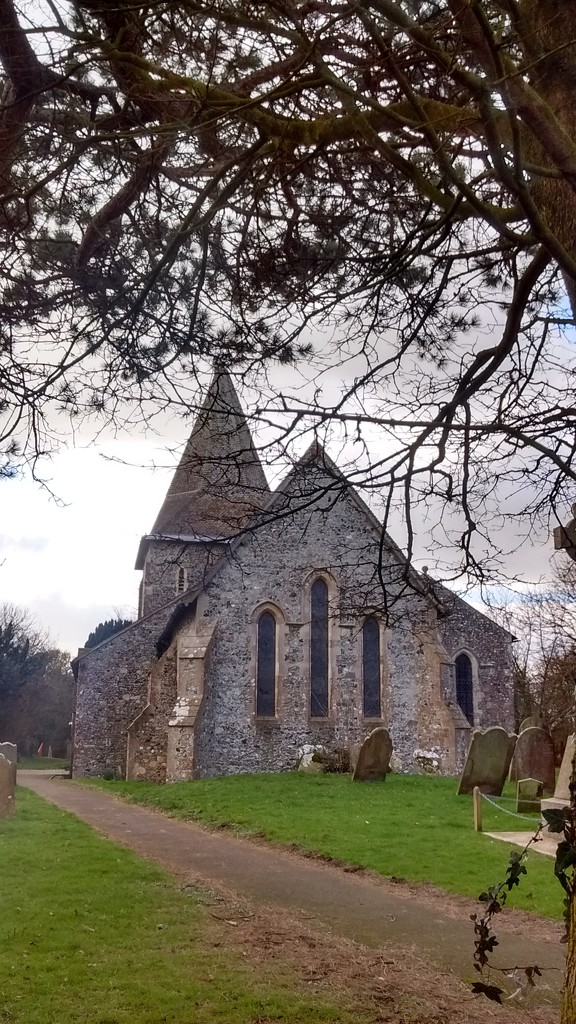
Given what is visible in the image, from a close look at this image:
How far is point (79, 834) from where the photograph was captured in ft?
34.1

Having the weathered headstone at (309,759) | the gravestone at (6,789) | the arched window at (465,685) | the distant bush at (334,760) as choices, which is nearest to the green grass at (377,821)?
the weathered headstone at (309,759)

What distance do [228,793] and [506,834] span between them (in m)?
6.27

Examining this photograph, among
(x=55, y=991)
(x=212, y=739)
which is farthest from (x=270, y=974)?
(x=212, y=739)

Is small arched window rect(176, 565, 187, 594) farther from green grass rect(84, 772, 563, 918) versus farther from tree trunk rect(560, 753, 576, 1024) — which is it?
tree trunk rect(560, 753, 576, 1024)

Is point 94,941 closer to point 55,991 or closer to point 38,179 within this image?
point 55,991

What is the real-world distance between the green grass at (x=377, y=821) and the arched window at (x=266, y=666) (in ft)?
5.90

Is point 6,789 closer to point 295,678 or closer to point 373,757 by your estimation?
point 373,757

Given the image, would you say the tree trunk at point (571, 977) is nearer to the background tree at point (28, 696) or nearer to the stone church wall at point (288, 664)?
the stone church wall at point (288, 664)

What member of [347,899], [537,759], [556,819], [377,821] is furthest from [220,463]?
[537,759]

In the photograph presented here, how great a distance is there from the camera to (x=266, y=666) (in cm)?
1969

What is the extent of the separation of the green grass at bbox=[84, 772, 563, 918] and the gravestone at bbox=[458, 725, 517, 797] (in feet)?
1.69

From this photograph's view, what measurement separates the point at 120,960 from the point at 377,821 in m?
6.94

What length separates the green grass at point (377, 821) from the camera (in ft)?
26.5

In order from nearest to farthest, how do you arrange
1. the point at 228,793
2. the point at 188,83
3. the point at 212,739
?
1. the point at 188,83
2. the point at 228,793
3. the point at 212,739
